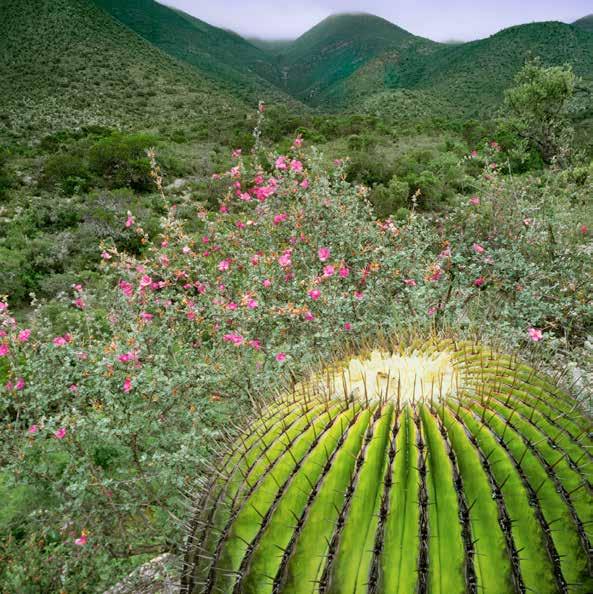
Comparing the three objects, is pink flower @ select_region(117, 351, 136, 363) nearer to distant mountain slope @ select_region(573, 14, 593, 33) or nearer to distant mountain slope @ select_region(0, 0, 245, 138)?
distant mountain slope @ select_region(0, 0, 245, 138)

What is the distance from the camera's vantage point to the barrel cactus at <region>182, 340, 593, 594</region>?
1358mm

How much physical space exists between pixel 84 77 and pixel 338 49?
2688 inches

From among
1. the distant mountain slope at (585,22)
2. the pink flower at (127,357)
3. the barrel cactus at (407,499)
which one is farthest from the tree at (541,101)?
the distant mountain slope at (585,22)

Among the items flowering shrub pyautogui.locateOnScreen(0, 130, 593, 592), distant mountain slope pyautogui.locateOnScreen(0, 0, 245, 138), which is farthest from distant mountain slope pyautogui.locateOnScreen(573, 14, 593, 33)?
flowering shrub pyautogui.locateOnScreen(0, 130, 593, 592)

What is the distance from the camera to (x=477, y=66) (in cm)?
4981

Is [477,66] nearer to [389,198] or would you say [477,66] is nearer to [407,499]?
[389,198]

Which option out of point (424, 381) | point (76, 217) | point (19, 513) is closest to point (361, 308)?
point (424, 381)

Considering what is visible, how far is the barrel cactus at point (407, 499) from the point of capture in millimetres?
1358

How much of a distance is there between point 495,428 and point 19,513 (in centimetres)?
323

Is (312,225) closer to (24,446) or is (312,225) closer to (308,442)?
(24,446)

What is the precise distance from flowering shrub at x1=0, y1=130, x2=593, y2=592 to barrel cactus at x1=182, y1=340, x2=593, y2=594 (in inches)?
22.1

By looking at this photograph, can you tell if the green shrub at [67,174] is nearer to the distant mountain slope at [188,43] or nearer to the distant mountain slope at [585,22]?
the distant mountain slope at [188,43]

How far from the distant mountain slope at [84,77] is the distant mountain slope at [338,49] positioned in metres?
30.5

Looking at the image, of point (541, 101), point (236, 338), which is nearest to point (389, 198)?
point (236, 338)
